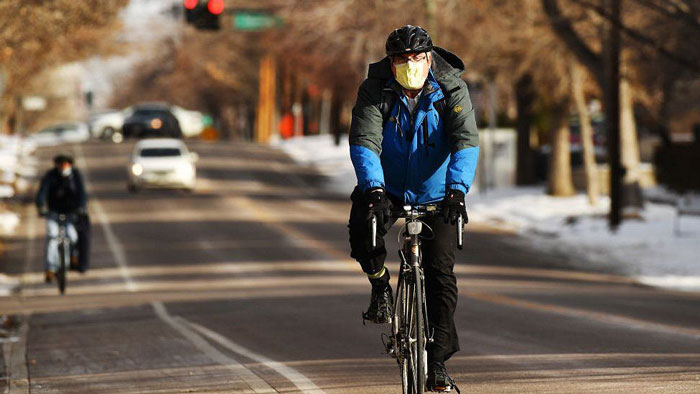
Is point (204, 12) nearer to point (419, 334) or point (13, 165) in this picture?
point (13, 165)

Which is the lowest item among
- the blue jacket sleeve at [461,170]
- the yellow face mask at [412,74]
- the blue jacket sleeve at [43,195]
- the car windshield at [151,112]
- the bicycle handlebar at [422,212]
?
the car windshield at [151,112]

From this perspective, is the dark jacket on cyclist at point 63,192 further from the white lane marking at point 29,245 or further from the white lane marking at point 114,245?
the white lane marking at point 29,245

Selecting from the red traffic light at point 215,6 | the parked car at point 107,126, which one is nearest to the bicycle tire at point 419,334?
the red traffic light at point 215,6

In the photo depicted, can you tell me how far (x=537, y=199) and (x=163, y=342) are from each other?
29316 mm

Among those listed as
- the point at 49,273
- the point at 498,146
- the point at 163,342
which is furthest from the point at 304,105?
the point at 163,342

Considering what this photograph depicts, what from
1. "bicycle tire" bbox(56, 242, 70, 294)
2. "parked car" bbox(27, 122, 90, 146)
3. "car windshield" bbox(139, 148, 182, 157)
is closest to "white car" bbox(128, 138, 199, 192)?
"car windshield" bbox(139, 148, 182, 157)

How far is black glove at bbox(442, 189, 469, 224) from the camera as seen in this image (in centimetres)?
679

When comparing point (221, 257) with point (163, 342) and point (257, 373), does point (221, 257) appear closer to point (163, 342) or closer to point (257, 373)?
point (163, 342)

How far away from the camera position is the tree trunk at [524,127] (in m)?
43.1

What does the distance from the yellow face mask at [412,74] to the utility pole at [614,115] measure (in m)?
20.7

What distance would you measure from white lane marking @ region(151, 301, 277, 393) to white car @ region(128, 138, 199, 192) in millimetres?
26344

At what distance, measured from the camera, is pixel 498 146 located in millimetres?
45156

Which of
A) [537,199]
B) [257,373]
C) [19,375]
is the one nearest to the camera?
[257,373]

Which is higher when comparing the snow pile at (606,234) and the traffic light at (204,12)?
the traffic light at (204,12)
